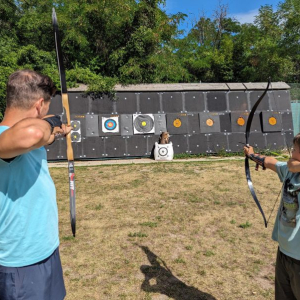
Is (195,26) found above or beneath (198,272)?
above

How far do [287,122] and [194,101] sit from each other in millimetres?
3506

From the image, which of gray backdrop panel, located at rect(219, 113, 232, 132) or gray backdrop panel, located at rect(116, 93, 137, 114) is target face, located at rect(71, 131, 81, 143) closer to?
gray backdrop panel, located at rect(116, 93, 137, 114)

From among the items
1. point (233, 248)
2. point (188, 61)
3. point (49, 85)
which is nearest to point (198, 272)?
point (233, 248)

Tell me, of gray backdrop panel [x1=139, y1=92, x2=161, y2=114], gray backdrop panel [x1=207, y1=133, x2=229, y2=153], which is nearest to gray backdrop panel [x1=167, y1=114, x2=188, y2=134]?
gray backdrop panel [x1=139, y1=92, x2=161, y2=114]

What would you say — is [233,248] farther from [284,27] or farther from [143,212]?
[284,27]

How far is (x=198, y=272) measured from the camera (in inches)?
111

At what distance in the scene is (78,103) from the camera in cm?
980

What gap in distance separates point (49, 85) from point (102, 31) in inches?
495

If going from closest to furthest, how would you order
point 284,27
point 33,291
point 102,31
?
point 33,291, point 102,31, point 284,27

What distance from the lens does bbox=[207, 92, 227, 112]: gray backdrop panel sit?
34.2 ft

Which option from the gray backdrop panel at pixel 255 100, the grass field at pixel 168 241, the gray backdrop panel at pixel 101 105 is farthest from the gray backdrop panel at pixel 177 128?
the grass field at pixel 168 241

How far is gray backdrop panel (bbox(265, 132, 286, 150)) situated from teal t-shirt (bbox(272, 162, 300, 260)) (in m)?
9.23

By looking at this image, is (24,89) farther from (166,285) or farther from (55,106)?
(55,106)

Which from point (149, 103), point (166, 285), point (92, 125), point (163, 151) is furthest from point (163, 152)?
point (166, 285)
